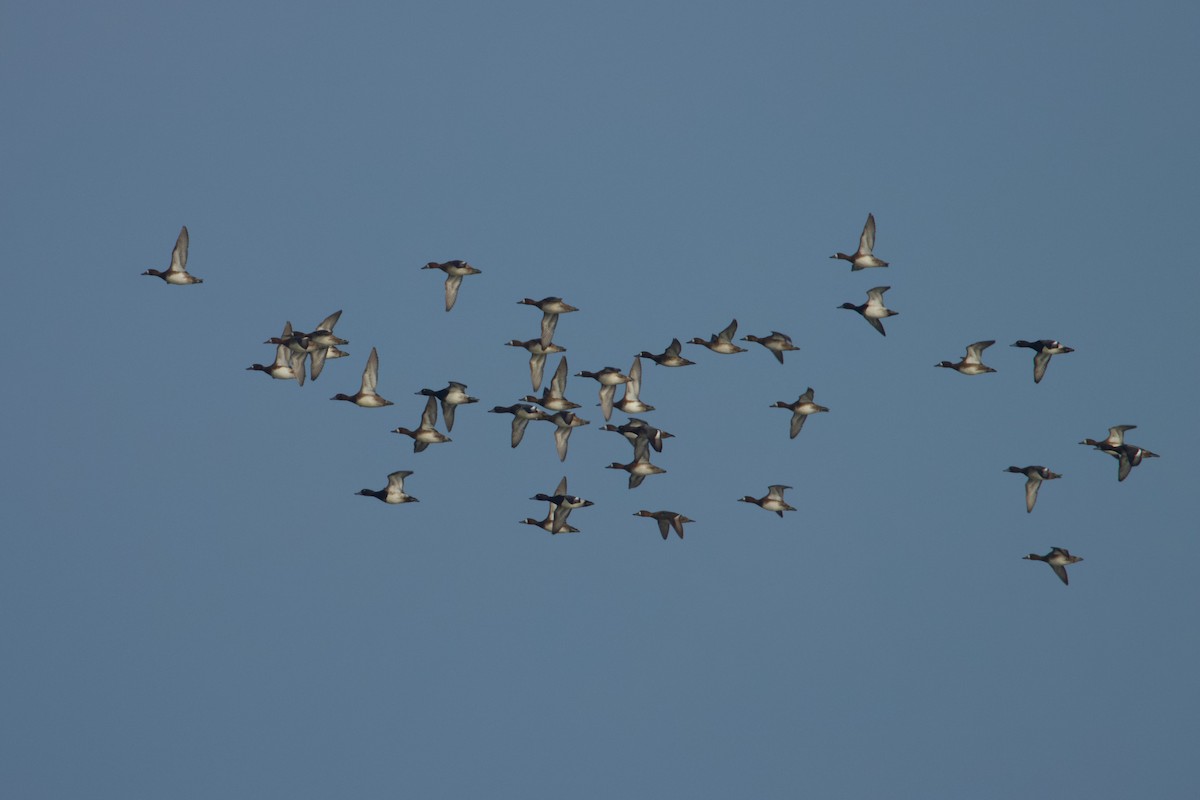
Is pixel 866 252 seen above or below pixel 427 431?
above

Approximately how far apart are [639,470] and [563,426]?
331 cm

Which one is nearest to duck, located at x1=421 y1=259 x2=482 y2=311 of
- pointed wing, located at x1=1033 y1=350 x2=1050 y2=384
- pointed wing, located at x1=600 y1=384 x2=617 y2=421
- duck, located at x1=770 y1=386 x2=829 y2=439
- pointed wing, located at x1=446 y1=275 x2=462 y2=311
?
pointed wing, located at x1=446 y1=275 x2=462 y2=311

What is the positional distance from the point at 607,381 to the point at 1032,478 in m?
16.3

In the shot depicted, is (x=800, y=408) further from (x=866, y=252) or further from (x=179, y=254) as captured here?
(x=179, y=254)

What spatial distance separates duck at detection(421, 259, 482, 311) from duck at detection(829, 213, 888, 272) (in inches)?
548

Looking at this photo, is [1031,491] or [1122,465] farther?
[1031,491]

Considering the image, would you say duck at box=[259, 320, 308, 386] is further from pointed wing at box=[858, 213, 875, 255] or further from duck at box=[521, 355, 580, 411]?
pointed wing at box=[858, 213, 875, 255]

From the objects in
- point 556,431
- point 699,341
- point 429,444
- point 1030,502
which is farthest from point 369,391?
point 1030,502

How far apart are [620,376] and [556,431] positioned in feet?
10.5

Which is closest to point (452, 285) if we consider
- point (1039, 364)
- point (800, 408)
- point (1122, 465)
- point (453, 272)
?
point (453, 272)

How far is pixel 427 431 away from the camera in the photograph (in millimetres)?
70188

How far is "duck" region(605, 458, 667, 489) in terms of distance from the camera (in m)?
69.9

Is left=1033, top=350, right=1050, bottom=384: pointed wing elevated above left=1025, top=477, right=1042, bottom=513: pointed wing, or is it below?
above

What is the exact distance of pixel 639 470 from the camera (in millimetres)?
70000
